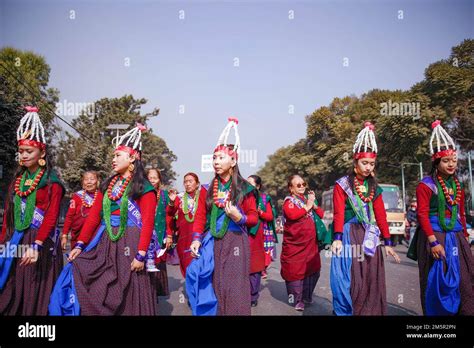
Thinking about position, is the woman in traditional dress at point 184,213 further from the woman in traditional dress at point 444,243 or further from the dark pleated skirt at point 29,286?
the woman in traditional dress at point 444,243

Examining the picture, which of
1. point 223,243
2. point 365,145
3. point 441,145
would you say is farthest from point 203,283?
point 441,145

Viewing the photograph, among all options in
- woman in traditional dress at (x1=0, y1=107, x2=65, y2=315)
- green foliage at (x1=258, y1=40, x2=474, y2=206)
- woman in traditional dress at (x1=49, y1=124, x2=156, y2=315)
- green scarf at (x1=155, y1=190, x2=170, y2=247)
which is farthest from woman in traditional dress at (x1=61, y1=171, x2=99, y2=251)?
green foliage at (x1=258, y1=40, x2=474, y2=206)

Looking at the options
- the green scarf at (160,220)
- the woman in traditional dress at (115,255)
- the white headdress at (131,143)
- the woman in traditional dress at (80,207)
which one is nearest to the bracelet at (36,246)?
the woman in traditional dress at (115,255)

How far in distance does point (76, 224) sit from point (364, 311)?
4.58 meters

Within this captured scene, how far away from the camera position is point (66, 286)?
358cm

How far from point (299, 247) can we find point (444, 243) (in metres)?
2.29

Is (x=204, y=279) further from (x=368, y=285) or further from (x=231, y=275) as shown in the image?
(x=368, y=285)

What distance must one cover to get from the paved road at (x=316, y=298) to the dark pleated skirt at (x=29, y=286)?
164 centimetres

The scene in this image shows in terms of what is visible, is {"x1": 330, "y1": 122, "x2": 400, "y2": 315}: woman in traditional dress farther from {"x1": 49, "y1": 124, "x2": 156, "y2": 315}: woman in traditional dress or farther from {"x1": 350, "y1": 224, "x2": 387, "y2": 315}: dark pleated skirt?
{"x1": 49, "y1": 124, "x2": 156, "y2": 315}: woman in traditional dress

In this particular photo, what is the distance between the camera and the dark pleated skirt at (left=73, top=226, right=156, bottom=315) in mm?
3584
